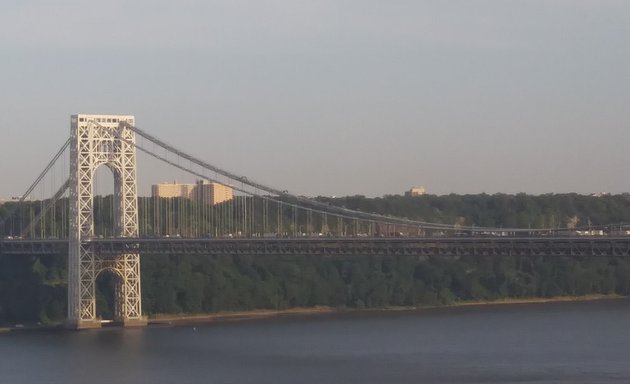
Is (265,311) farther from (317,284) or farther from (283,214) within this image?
(283,214)

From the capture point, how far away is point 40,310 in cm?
4431

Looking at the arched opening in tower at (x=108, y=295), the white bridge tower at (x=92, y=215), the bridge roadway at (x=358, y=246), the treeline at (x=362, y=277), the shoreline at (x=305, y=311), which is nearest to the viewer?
the bridge roadway at (x=358, y=246)

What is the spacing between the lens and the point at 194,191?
5847 cm

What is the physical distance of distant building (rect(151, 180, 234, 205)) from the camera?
2175 inches

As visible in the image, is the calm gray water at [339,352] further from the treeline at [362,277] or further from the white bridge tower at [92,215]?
the treeline at [362,277]

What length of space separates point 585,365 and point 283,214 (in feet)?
79.1

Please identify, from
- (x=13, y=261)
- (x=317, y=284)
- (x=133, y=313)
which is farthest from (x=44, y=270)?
(x=317, y=284)

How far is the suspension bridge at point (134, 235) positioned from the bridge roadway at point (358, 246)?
0.02 meters

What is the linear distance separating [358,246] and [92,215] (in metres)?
7.77

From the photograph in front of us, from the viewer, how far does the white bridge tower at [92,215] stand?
4138 centimetres

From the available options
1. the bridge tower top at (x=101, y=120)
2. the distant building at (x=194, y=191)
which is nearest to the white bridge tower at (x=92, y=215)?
the bridge tower top at (x=101, y=120)

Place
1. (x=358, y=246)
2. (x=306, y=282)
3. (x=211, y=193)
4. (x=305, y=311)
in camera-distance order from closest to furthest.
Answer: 1. (x=358, y=246)
2. (x=305, y=311)
3. (x=306, y=282)
4. (x=211, y=193)

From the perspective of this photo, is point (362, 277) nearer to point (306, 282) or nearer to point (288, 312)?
point (306, 282)

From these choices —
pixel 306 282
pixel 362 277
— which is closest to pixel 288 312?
pixel 306 282
